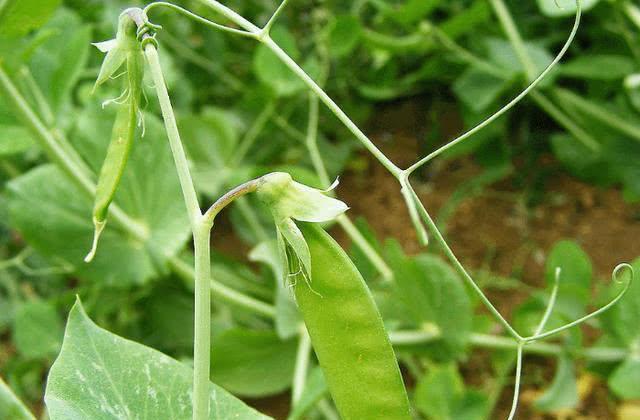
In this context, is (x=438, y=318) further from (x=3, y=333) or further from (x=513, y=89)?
(x=3, y=333)

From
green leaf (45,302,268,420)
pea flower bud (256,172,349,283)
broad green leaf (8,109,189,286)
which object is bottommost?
green leaf (45,302,268,420)

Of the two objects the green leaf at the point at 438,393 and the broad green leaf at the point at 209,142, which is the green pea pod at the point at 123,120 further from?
the broad green leaf at the point at 209,142

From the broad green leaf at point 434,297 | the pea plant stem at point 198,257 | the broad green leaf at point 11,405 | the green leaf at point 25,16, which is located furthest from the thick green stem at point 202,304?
the broad green leaf at point 434,297

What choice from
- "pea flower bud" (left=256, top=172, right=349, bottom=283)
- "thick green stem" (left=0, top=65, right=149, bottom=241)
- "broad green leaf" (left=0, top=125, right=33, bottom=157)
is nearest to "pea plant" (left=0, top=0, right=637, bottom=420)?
"pea flower bud" (left=256, top=172, right=349, bottom=283)

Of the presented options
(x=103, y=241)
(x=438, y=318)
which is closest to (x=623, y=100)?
(x=438, y=318)

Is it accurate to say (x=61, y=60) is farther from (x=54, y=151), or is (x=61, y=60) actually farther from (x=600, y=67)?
(x=600, y=67)

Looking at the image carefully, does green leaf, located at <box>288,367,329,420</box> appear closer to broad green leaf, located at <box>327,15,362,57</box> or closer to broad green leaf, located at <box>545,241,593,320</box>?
broad green leaf, located at <box>545,241,593,320</box>

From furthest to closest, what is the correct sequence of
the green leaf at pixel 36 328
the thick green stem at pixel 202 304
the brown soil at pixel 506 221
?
the brown soil at pixel 506 221 → the green leaf at pixel 36 328 → the thick green stem at pixel 202 304
